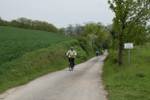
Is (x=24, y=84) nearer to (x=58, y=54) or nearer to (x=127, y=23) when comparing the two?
(x=127, y=23)

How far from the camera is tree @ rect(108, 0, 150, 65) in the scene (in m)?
28.4

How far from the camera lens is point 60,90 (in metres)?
15.3

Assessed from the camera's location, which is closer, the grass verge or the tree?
the grass verge

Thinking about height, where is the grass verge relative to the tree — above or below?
below

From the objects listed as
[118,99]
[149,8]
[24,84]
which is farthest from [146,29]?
[118,99]

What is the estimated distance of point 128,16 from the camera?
2869 centimetres

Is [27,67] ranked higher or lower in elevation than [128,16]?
lower

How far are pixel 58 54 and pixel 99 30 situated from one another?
84.8 meters

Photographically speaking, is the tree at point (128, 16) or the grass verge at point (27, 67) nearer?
the grass verge at point (27, 67)

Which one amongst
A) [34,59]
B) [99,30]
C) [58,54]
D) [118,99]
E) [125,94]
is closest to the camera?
[118,99]

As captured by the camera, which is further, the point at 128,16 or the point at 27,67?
the point at 128,16

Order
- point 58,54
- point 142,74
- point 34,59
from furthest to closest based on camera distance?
point 58,54 → point 34,59 → point 142,74

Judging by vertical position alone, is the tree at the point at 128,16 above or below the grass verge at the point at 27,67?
above

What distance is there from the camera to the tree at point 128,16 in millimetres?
28438
